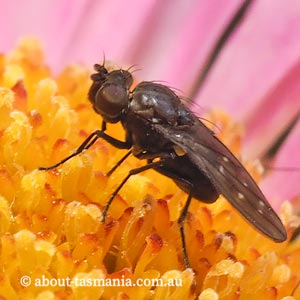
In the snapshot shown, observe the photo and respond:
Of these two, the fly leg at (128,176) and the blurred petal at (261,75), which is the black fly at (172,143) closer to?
the fly leg at (128,176)

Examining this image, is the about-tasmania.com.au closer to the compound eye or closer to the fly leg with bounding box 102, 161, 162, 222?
the fly leg with bounding box 102, 161, 162, 222

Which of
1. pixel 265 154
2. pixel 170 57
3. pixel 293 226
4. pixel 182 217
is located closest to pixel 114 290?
pixel 182 217

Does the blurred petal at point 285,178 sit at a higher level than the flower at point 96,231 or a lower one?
higher


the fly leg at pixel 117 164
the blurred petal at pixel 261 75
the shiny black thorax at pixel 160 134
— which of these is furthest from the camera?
the blurred petal at pixel 261 75

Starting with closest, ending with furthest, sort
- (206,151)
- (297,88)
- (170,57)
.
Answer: (206,151) < (297,88) < (170,57)

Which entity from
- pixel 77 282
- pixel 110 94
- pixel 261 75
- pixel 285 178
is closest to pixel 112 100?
pixel 110 94

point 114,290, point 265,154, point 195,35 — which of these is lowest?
point 114,290

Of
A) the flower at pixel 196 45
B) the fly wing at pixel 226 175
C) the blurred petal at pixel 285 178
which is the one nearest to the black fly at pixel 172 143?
the fly wing at pixel 226 175

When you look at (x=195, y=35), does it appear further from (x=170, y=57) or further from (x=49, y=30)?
(x=49, y=30)
